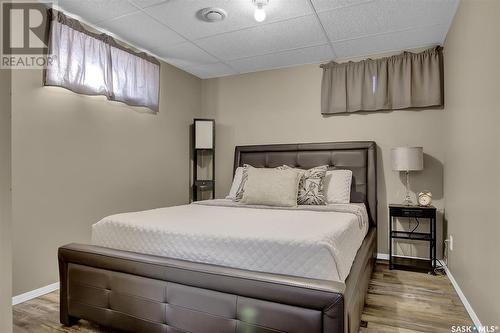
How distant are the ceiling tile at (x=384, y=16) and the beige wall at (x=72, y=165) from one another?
2234mm

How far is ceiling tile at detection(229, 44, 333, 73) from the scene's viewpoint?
348 cm

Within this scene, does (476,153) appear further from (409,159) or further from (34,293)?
(34,293)

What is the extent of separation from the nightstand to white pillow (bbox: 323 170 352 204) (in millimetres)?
492

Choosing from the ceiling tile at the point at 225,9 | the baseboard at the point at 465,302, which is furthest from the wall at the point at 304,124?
the ceiling tile at the point at 225,9

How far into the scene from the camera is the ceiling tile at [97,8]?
2.46 m

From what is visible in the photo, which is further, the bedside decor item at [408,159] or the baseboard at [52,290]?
the bedside decor item at [408,159]

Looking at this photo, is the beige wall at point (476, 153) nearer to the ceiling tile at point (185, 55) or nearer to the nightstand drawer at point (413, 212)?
the nightstand drawer at point (413, 212)

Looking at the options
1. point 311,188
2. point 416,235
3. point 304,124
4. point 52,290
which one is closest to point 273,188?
point 311,188

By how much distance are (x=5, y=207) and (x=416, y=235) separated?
3.56 metres

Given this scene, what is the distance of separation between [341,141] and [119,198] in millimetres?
2695

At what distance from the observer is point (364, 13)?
263cm

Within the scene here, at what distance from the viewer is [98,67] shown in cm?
292

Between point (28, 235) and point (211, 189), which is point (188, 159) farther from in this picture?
point (28, 235)

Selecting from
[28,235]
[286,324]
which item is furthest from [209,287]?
[28,235]
